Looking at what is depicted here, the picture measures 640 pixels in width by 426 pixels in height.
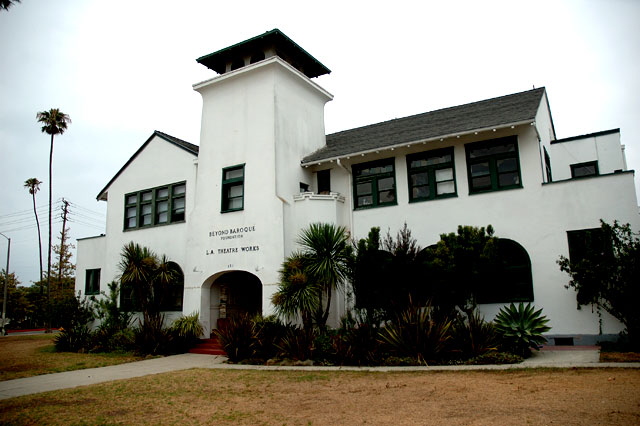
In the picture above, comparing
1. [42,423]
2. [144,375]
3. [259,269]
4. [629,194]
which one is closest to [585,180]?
[629,194]

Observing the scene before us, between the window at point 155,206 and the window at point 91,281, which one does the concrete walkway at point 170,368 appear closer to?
the window at point 155,206

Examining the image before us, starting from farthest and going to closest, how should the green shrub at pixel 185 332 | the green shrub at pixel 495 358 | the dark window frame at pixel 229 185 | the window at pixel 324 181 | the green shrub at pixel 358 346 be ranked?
the window at pixel 324 181 < the dark window frame at pixel 229 185 < the green shrub at pixel 185 332 < the green shrub at pixel 358 346 < the green shrub at pixel 495 358

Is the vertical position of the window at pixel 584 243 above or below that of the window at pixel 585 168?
below

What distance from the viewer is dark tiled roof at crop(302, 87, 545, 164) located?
Result: 53.4 feet

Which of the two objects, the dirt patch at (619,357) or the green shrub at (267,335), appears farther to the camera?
the green shrub at (267,335)

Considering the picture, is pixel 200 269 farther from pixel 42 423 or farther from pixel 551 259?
pixel 551 259

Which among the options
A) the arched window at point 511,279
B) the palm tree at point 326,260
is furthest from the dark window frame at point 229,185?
the arched window at point 511,279

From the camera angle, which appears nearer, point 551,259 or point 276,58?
point 551,259

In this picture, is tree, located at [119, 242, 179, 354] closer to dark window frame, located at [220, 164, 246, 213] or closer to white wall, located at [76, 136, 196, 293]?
white wall, located at [76, 136, 196, 293]

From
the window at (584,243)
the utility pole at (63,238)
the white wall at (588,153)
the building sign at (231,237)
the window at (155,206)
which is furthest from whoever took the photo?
the utility pole at (63,238)

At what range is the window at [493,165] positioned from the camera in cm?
1614

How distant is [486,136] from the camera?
54.1 ft

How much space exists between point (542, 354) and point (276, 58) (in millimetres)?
13884

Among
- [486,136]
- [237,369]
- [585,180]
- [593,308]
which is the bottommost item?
Result: [237,369]
